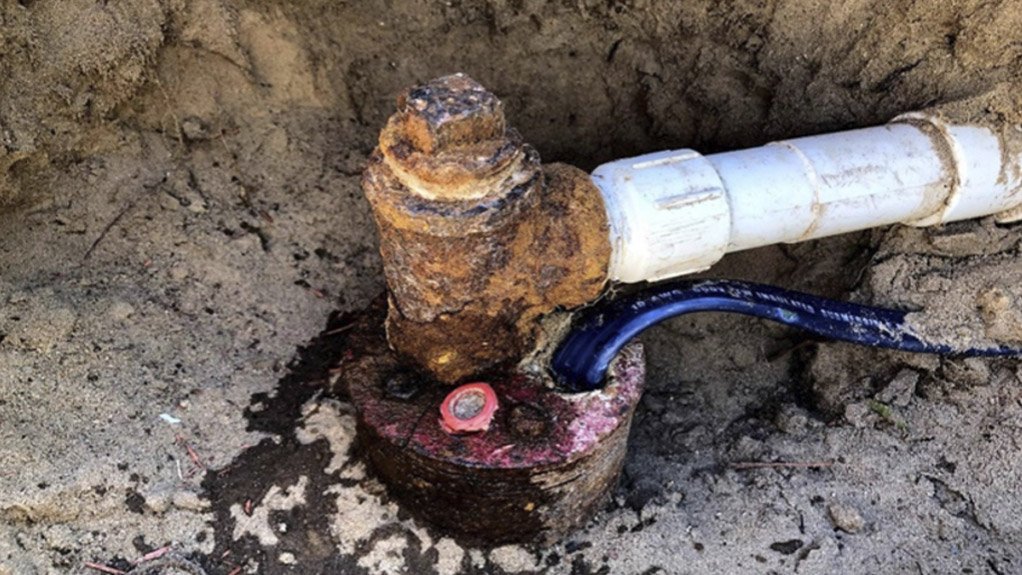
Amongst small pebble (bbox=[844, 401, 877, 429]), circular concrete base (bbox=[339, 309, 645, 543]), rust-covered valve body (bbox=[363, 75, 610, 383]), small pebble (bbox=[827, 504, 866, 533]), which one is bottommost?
small pebble (bbox=[827, 504, 866, 533])

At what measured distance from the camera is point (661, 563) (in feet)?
5.89

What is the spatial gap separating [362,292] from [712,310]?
0.83m

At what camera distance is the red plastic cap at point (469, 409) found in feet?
5.40

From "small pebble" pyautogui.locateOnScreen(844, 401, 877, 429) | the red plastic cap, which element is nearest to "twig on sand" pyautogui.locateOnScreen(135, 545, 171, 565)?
the red plastic cap

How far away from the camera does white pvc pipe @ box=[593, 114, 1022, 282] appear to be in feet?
5.45

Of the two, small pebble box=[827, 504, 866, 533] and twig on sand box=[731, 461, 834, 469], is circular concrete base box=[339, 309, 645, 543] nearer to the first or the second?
twig on sand box=[731, 461, 834, 469]

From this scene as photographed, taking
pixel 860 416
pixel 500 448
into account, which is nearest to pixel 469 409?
pixel 500 448

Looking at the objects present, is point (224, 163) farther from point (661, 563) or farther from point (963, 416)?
point (963, 416)

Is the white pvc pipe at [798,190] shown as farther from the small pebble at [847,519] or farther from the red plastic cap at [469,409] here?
the small pebble at [847,519]

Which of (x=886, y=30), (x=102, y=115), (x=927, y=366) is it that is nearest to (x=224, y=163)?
(x=102, y=115)

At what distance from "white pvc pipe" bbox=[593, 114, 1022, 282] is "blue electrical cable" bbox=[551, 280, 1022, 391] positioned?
10cm

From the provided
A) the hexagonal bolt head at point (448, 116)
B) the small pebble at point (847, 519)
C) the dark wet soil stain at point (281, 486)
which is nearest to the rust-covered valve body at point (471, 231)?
the hexagonal bolt head at point (448, 116)

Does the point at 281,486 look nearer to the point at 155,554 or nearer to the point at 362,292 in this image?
the point at 155,554

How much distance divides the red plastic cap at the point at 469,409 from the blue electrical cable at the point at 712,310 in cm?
17
